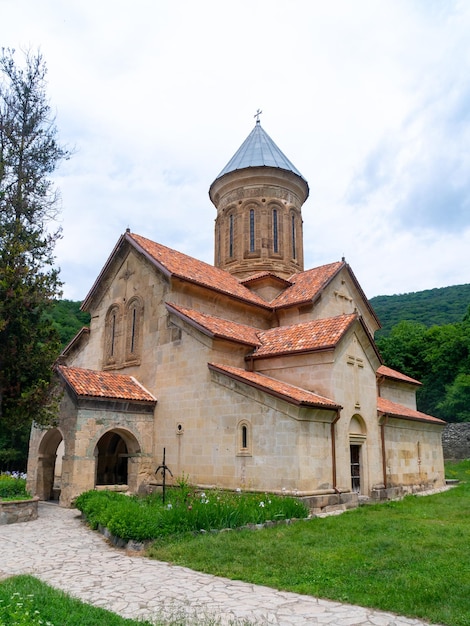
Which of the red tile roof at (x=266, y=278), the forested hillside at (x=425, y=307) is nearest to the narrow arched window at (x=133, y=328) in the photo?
the red tile roof at (x=266, y=278)

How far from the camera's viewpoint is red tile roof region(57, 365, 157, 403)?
39.8ft

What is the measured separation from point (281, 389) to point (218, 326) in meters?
2.95

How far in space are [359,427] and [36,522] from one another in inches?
300

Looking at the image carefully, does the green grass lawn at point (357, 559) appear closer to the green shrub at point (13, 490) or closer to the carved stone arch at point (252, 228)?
the green shrub at point (13, 490)

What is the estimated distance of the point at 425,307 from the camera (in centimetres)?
5141

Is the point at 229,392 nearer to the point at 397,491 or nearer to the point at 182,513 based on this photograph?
the point at 182,513

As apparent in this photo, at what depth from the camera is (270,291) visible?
55.6ft

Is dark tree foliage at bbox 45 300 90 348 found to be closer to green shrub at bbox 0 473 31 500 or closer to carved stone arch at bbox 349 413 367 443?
green shrub at bbox 0 473 31 500

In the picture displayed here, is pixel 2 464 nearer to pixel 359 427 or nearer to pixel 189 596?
pixel 359 427

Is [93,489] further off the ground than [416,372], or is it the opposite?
[416,372]

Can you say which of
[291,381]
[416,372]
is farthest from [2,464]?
[416,372]

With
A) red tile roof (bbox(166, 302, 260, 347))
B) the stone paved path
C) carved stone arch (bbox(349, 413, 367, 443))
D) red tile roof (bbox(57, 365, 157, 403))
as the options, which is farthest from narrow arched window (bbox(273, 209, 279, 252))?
the stone paved path

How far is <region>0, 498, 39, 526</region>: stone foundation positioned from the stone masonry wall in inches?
905

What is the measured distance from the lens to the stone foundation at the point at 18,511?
9.70m
